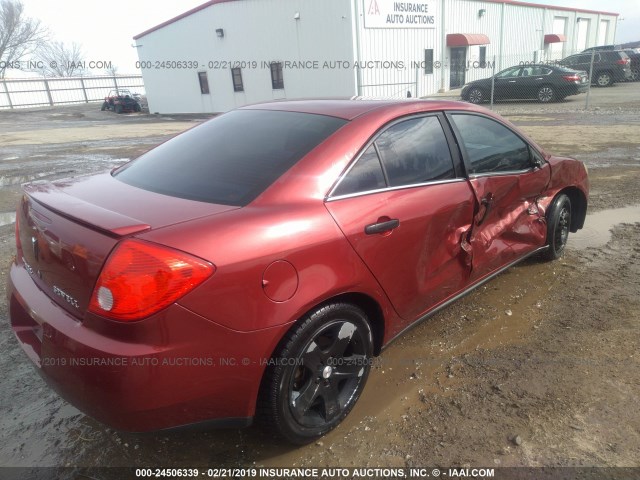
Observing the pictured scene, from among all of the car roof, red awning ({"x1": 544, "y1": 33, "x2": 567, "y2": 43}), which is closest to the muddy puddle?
the car roof

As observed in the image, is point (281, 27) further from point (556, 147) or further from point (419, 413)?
point (419, 413)

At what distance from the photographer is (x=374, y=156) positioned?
2443mm

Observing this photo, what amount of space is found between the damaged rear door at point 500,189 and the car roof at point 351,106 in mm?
208

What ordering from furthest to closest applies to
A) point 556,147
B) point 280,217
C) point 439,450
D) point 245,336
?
1. point 556,147
2. point 439,450
3. point 280,217
4. point 245,336

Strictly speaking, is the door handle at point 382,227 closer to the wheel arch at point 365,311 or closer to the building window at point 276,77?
the wheel arch at point 365,311

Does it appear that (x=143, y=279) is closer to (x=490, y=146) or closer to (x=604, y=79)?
(x=490, y=146)

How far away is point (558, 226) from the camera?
4.04m

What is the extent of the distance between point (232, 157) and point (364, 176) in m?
0.70

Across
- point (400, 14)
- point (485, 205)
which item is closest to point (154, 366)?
point (485, 205)

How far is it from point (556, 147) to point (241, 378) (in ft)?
31.9

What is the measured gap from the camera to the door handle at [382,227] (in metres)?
2.25

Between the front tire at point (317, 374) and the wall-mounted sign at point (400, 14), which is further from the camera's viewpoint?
the wall-mounted sign at point (400, 14)

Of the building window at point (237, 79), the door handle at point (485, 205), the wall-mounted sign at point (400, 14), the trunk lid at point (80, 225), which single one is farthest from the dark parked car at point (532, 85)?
the trunk lid at point (80, 225)

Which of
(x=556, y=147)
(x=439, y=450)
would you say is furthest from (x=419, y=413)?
(x=556, y=147)
